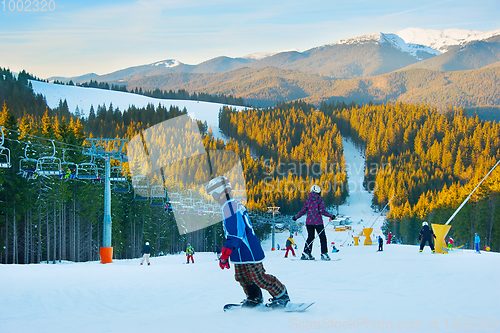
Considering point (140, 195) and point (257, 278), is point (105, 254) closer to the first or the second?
point (140, 195)

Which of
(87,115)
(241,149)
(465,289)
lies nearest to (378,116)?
(241,149)

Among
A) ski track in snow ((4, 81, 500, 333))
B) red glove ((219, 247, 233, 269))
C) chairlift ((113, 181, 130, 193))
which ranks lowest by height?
chairlift ((113, 181, 130, 193))

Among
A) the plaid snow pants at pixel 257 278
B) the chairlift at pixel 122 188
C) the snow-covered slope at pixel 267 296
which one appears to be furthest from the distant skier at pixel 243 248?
the chairlift at pixel 122 188

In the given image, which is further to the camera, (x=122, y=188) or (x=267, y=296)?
(x=122, y=188)

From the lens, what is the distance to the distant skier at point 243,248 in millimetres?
5648

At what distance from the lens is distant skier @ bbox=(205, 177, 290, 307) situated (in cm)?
565

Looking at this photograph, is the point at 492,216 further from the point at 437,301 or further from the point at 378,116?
the point at 378,116

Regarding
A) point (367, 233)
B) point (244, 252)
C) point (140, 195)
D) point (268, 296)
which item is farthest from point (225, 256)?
point (140, 195)

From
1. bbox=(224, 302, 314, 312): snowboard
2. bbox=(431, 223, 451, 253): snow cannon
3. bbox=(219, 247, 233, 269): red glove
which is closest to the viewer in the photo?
bbox=(219, 247, 233, 269): red glove

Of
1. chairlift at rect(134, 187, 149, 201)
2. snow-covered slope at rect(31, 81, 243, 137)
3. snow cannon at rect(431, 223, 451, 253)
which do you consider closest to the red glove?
snow cannon at rect(431, 223, 451, 253)

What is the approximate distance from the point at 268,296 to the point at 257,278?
151 cm

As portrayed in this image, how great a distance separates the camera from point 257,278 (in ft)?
18.7

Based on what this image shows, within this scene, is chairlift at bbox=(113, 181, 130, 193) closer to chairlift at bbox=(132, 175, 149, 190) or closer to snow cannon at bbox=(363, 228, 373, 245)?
chairlift at bbox=(132, 175, 149, 190)

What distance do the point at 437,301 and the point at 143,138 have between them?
4074 inches
